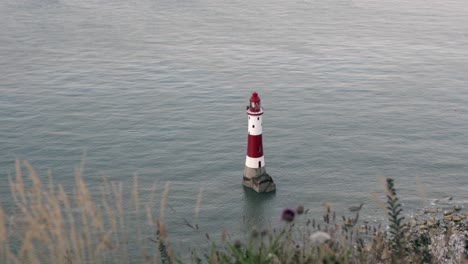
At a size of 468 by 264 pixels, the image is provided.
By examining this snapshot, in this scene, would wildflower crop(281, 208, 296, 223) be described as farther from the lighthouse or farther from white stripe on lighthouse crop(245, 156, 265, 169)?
white stripe on lighthouse crop(245, 156, 265, 169)

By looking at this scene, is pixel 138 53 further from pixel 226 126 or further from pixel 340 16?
pixel 340 16

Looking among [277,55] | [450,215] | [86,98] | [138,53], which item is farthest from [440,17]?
[450,215]

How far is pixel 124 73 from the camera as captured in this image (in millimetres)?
58406

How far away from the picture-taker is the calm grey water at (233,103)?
116 feet

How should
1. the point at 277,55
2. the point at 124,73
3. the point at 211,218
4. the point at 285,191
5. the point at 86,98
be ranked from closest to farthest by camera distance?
the point at 211,218 → the point at 285,191 → the point at 86,98 → the point at 124,73 → the point at 277,55

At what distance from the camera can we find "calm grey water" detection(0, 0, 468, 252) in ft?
116

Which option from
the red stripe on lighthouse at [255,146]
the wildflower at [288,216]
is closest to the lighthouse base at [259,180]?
the red stripe on lighthouse at [255,146]

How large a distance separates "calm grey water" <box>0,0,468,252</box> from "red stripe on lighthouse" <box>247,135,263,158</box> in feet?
8.14

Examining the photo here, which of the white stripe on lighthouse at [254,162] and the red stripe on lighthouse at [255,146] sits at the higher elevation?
the red stripe on lighthouse at [255,146]

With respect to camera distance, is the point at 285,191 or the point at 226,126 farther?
the point at 226,126

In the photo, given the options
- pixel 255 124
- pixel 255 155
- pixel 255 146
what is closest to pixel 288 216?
pixel 255 124

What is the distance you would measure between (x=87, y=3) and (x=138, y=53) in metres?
33.5

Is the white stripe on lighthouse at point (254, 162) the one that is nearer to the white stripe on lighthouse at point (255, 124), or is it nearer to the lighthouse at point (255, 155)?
the lighthouse at point (255, 155)

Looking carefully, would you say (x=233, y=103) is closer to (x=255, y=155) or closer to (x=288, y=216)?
(x=255, y=155)
